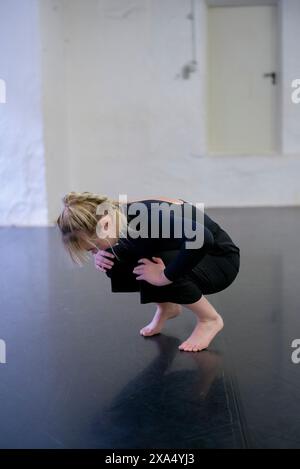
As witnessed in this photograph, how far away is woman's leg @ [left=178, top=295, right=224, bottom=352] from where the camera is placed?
146 centimetres

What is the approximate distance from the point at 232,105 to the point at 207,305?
12.6ft

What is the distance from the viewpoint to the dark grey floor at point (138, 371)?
1.01m

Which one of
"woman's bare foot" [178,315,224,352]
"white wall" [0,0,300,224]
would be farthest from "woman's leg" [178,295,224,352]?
"white wall" [0,0,300,224]

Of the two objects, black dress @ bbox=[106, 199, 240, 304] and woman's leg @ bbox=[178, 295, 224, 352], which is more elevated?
black dress @ bbox=[106, 199, 240, 304]

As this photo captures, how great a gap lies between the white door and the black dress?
11.6 ft

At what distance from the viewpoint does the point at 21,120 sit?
12.6ft

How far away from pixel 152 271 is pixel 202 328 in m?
0.23

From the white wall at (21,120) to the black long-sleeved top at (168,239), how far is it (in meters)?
2.60

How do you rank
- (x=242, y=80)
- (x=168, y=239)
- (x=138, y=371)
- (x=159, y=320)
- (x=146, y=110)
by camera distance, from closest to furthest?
(x=138, y=371) → (x=168, y=239) → (x=159, y=320) → (x=146, y=110) → (x=242, y=80)

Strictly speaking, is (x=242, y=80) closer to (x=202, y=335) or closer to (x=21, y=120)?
(x=21, y=120)

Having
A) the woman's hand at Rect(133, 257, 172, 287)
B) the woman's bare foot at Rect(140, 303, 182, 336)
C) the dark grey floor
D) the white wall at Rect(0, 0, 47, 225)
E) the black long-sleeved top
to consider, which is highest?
the white wall at Rect(0, 0, 47, 225)

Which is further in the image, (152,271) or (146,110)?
(146,110)

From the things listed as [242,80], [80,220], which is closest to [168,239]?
[80,220]

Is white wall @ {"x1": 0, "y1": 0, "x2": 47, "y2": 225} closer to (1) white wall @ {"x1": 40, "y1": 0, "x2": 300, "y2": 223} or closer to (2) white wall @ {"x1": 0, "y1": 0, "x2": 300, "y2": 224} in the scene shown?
(2) white wall @ {"x1": 0, "y1": 0, "x2": 300, "y2": 224}
